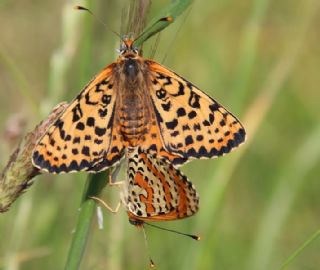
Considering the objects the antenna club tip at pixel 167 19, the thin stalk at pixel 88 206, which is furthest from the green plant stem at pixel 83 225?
the antenna club tip at pixel 167 19

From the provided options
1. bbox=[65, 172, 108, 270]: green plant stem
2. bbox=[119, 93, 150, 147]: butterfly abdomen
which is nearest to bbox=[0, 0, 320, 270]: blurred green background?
bbox=[65, 172, 108, 270]: green plant stem

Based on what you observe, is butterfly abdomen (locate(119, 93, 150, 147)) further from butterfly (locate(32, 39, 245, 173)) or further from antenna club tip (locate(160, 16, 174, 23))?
antenna club tip (locate(160, 16, 174, 23))

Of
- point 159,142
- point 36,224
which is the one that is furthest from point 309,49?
point 159,142

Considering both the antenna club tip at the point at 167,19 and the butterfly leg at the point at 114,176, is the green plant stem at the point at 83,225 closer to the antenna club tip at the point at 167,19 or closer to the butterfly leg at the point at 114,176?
the butterfly leg at the point at 114,176

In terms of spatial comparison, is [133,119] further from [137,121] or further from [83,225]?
[83,225]

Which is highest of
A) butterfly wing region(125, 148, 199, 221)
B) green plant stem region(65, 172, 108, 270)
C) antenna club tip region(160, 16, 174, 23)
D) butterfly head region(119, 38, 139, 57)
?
antenna club tip region(160, 16, 174, 23)
